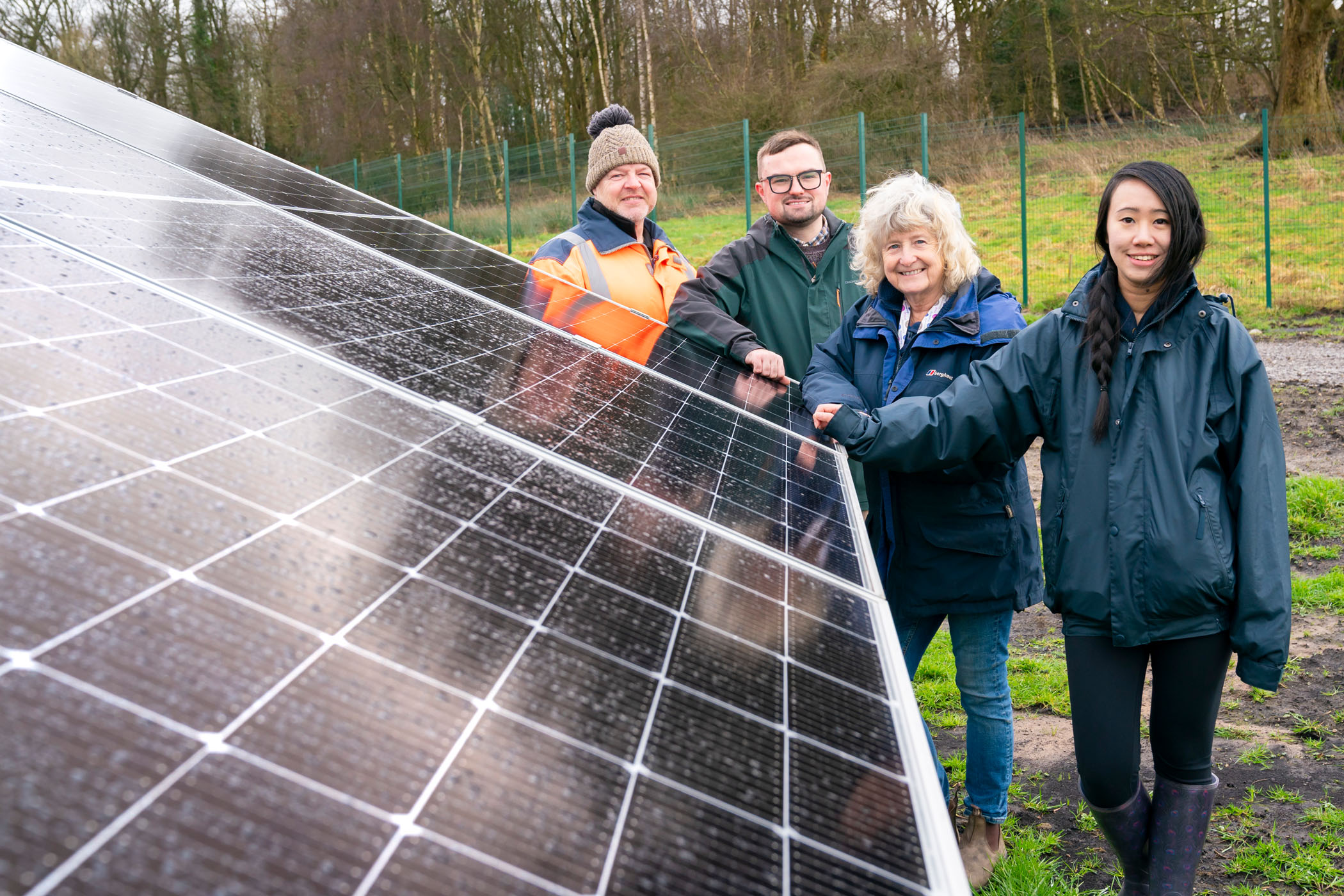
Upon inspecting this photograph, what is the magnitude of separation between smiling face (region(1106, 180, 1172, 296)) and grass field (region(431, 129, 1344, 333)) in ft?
37.7

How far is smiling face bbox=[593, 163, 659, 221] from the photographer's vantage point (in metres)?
4.79

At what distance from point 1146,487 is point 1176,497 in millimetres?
80

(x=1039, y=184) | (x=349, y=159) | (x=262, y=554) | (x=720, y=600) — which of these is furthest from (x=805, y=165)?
(x=349, y=159)

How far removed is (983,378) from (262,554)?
2.53 m

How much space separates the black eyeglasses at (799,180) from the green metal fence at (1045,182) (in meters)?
11.1

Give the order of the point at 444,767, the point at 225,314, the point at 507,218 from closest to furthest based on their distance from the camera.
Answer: the point at 444,767 < the point at 225,314 < the point at 507,218

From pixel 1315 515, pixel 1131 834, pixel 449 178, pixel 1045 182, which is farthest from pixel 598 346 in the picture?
pixel 449 178

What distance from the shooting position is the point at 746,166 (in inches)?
688

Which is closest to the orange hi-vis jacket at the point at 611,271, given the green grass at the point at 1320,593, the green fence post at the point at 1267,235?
the green grass at the point at 1320,593

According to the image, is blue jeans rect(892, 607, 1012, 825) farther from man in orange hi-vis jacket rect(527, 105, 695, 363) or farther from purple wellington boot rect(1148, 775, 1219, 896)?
man in orange hi-vis jacket rect(527, 105, 695, 363)

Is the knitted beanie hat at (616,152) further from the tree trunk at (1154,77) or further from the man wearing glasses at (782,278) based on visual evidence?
the tree trunk at (1154,77)

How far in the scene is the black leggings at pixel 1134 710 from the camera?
295 centimetres

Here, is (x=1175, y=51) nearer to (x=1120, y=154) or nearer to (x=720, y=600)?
(x=1120, y=154)

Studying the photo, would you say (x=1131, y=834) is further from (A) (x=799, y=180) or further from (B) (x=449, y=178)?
(B) (x=449, y=178)
